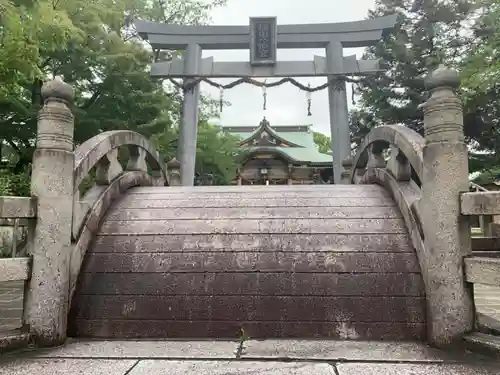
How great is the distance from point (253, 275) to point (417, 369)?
1.55 m

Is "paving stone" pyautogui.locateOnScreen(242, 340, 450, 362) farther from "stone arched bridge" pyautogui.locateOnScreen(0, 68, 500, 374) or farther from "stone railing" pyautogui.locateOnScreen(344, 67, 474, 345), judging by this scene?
"stone railing" pyautogui.locateOnScreen(344, 67, 474, 345)

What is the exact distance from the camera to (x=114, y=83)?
11.0 meters

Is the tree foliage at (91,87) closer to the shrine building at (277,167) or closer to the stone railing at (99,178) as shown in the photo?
the stone railing at (99,178)

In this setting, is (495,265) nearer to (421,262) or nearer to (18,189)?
(421,262)

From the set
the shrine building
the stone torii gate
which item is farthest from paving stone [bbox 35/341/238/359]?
the shrine building

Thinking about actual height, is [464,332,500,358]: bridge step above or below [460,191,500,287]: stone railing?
below

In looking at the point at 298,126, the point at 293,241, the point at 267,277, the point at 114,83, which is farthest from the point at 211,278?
the point at 298,126

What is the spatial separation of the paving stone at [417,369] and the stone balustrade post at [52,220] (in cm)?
218

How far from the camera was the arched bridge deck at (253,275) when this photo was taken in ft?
11.7

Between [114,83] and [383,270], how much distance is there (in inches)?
359

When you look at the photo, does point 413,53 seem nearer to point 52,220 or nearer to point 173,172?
point 173,172

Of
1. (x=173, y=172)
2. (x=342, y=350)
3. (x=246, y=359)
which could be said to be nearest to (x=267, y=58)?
→ (x=173, y=172)

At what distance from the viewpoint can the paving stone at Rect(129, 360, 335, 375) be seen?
2701mm

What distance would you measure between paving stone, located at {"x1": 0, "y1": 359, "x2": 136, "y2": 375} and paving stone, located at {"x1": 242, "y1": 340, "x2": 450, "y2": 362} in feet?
2.71
